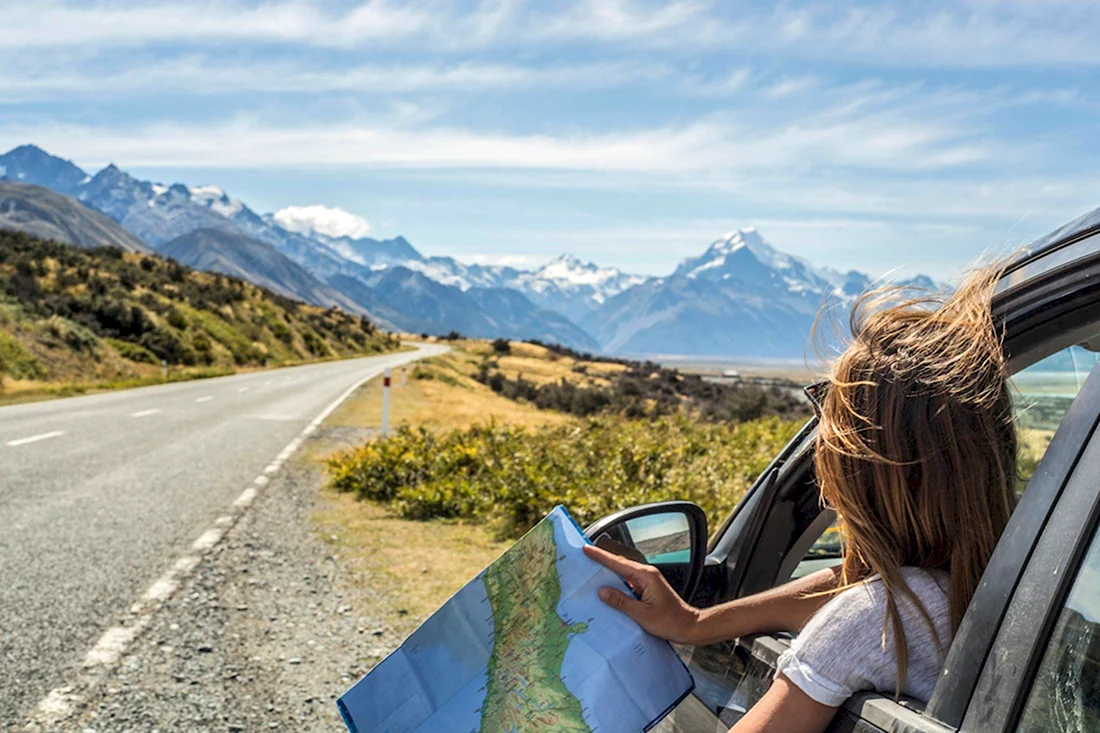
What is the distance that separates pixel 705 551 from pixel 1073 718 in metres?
1.10

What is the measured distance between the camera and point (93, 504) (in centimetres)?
934

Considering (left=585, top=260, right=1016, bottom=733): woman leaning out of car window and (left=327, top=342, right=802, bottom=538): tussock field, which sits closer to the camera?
(left=585, top=260, right=1016, bottom=733): woman leaning out of car window

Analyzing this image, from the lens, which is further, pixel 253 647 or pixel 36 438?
pixel 36 438

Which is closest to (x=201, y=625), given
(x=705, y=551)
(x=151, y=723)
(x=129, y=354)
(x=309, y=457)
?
(x=151, y=723)

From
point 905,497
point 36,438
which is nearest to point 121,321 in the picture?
point 36,438

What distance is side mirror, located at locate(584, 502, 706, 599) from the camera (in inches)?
85.2

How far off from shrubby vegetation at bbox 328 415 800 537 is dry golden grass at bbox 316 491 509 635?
1.19 ft

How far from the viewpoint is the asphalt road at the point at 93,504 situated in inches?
212

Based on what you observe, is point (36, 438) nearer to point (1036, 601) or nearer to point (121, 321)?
point (1036, 601)

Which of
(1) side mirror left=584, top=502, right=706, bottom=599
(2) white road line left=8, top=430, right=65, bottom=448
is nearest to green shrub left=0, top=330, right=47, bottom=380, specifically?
(2) white road line left=8, top=430, right=65, bottom=448

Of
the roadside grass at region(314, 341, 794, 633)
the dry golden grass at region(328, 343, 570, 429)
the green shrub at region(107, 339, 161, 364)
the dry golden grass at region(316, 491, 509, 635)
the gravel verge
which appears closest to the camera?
the gravel verge

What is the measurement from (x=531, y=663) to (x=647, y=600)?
0.75 feet

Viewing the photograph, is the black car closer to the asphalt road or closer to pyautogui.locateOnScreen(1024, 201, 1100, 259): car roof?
pyautogui.locateOnScreen(1024, 201, 1100, 259): car roof

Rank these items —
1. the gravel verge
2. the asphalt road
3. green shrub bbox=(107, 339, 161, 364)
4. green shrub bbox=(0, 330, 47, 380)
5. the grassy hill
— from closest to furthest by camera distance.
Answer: the gravel verge, the asphalt road, green shrub bbox=(0, 330, 47, 380), the grassy hill, green shrub bbox=(107, 339, 161, 364)
